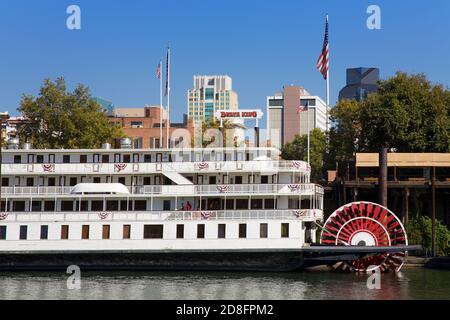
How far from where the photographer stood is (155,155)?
122 ft

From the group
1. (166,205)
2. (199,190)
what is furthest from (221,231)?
(166,205)

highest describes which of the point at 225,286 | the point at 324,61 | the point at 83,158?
the point at 324,61

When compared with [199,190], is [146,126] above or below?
above

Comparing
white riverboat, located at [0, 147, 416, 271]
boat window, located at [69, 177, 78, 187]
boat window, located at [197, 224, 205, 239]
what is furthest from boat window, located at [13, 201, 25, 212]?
boat window, located at [197, 224, 205, 239]

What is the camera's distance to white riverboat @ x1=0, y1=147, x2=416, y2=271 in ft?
113

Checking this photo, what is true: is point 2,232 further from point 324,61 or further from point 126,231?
point 324,61

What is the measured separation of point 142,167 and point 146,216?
2.89 m

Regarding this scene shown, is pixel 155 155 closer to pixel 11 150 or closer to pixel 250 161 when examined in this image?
pixel 250 161

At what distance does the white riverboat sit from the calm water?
3.99 ft

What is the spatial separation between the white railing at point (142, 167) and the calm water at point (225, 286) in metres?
5.69

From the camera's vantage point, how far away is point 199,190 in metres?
35.9

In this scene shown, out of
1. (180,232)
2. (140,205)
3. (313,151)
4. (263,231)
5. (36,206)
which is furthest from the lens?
(313,151)
